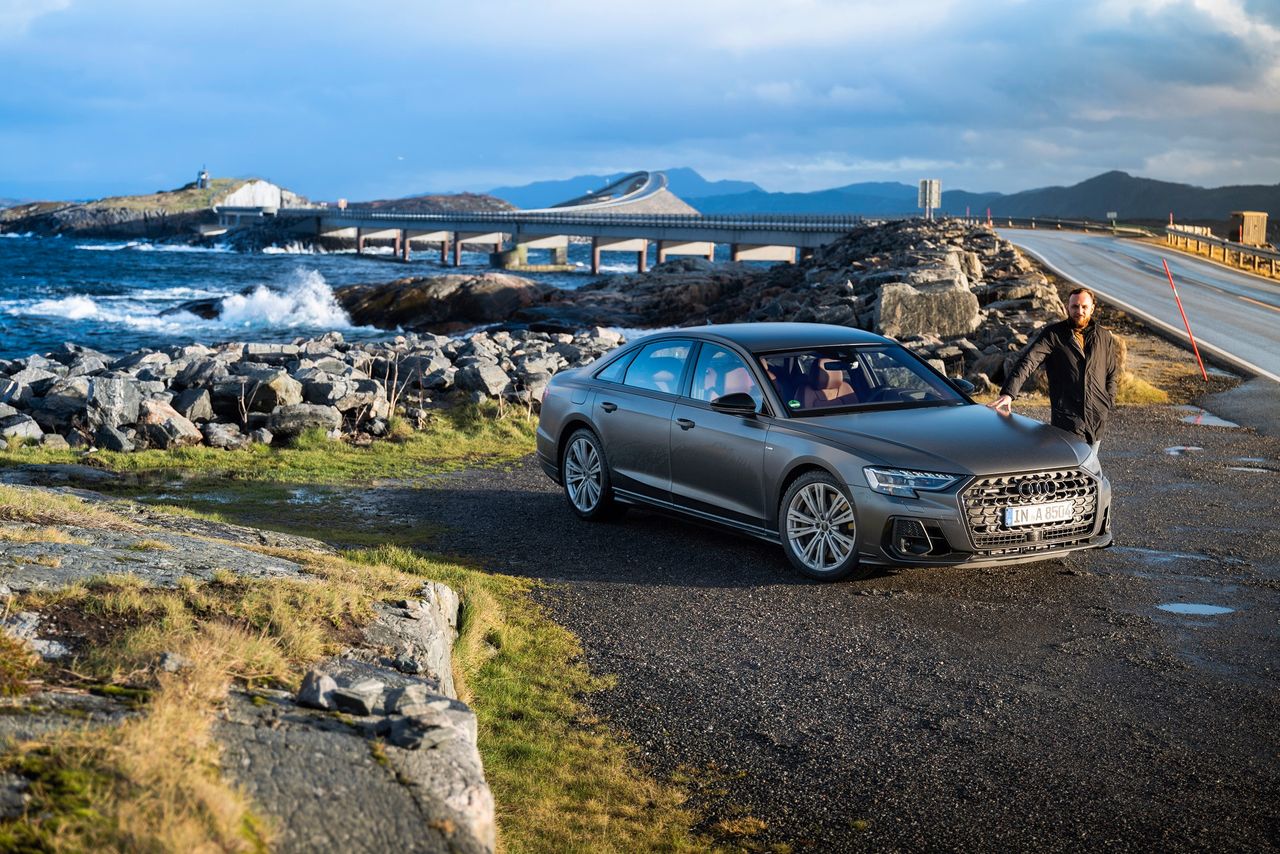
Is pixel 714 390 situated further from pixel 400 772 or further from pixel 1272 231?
pixel 1272 231

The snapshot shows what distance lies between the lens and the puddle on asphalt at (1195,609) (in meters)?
7.47

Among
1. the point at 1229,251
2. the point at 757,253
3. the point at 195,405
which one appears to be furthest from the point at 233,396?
the point at 757,253

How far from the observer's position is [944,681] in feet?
20.7

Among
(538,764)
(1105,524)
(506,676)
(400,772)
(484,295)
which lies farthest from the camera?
(484,295)

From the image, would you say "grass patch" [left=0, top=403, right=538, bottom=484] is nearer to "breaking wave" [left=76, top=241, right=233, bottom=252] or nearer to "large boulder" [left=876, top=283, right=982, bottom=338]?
"large boulder" [left=876, top=283, right=982, bottom=338]

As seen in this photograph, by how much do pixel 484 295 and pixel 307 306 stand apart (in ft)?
25.7

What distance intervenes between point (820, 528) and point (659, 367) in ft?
7.05

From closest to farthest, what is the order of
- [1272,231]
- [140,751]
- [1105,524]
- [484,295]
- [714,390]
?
[140,751], [1105,524], [714,390], [484,295], [1272,231]

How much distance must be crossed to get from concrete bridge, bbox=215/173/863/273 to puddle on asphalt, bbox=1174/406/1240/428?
5836cm

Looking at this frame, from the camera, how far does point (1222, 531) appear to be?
9.56 meters

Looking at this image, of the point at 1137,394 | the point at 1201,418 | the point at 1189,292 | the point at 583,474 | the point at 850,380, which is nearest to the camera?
the point at 850,380

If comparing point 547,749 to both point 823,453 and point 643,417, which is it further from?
point 643,417

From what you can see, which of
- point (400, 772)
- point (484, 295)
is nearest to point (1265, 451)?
point (400, 772)

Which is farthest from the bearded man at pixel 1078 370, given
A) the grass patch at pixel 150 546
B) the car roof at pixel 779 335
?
the grass patch at pixel 150 546
